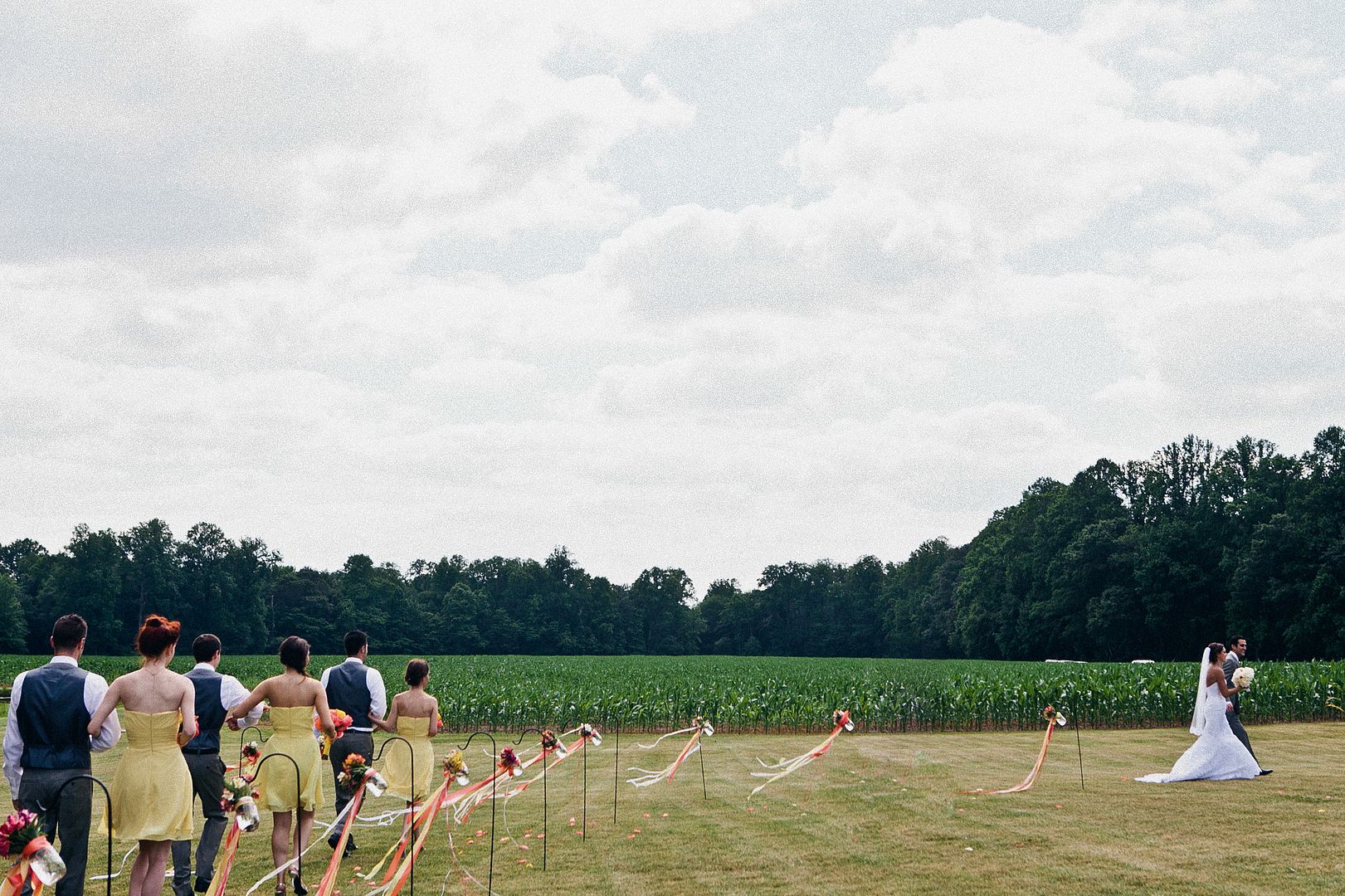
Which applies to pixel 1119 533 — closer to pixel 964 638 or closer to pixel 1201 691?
pixel 964 638

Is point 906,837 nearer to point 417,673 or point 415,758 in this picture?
point 415,758

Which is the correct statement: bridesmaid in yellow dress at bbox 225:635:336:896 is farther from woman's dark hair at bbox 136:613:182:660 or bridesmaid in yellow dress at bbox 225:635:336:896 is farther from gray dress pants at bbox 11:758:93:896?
gray dress pants at bbox 11:758:93:896

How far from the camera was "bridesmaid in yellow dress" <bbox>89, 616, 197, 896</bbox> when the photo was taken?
695 cm

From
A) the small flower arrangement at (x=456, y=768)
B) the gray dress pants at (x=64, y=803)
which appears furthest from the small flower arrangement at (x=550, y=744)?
the gray dress pants at (x=64, y=803)

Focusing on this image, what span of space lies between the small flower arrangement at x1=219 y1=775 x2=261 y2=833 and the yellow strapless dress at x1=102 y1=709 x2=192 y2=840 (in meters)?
0.39

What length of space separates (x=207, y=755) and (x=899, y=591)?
119 metres

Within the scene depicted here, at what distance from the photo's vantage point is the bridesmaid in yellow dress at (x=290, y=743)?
822 cm

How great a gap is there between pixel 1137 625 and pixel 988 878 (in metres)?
72.5

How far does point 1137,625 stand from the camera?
7444cm

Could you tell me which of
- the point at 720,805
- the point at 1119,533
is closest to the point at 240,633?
the point at 1119,533

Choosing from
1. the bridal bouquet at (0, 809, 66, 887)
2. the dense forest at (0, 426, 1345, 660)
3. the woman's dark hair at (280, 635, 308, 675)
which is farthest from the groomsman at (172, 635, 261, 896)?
the dense forest at (0, 426, 1345, 660)

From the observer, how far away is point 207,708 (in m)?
8.44

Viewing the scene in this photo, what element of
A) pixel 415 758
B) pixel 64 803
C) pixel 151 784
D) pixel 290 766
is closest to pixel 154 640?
pixel 151 784

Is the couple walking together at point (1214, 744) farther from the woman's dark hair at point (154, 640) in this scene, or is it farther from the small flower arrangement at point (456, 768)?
the woman's dark hair at point (154, 640)
